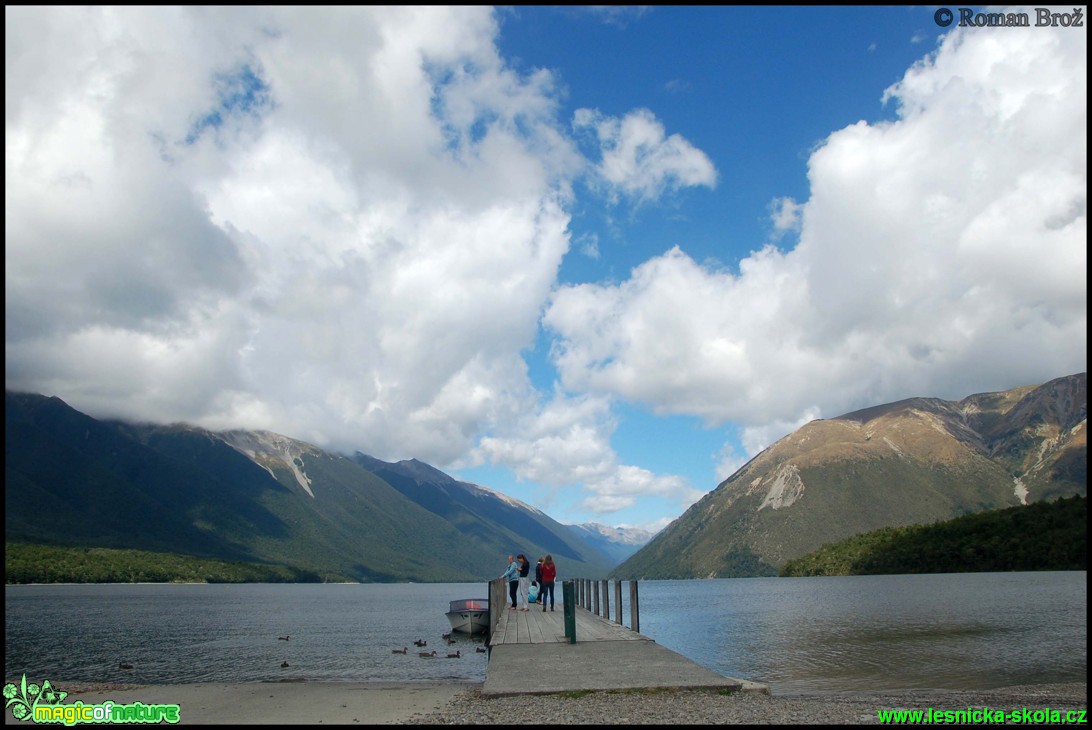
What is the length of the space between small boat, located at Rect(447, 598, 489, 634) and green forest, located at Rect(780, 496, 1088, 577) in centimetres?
13001

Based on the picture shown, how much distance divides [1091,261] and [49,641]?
54904 millimetres

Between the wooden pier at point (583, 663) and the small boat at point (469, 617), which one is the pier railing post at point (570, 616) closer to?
the wooden pier at point (583, 663)

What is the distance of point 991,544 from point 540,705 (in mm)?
165118

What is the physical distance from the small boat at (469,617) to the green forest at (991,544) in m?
130

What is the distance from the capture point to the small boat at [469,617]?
43188 millimetres

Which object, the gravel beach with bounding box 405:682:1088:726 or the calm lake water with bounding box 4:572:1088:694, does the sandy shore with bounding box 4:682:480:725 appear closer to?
the gravel beach with bounding box 405:682:1088:726

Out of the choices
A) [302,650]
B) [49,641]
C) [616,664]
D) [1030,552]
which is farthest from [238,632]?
[1030,552]

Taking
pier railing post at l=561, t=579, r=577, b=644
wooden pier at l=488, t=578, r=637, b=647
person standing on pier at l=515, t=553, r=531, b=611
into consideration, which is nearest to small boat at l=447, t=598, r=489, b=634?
person standing on pier at l=515, t=553, r=531, b=611

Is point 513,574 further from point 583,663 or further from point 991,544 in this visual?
point 991,544

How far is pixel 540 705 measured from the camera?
46.1 ft

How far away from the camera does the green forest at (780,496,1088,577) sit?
463 feet

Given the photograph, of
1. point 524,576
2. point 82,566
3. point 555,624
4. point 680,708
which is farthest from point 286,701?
point 82,566

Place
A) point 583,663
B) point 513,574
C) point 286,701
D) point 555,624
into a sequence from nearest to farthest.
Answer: point 583,663 < point 286,701 < point 555,624 < point 513,574

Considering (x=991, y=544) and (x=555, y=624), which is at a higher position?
(x=555, y=624)
